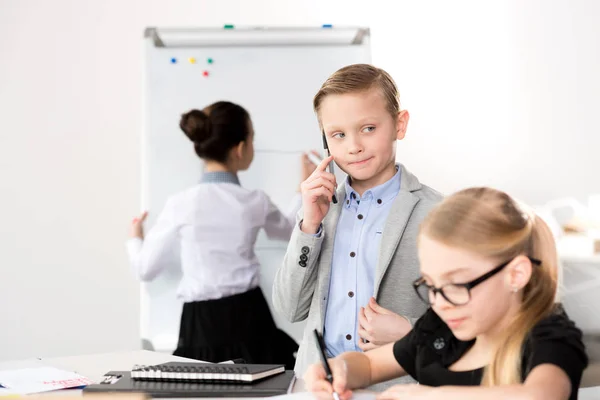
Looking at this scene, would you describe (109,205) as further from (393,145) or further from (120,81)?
(393,145)

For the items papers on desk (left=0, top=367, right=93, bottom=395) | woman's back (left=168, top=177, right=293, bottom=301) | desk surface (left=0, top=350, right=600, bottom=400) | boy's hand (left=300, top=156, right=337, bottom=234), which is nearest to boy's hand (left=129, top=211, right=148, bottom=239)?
woman's back (left=168, top=177, right=293, bottom=301)

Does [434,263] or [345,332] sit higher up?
[434,263]

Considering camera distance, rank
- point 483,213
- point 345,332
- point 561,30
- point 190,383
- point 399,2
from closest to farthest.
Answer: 1. point 483,213
2. point 190,383
3. point 345,332
4. point 561,30
5. point 399,2

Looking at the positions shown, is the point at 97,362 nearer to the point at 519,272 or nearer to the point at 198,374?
the point at 198,374

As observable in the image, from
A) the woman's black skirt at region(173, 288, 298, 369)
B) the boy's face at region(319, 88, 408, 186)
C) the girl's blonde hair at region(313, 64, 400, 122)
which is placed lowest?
the woman's black skirt at region(173, 288, 298, 369)

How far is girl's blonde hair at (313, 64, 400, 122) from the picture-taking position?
1498mm

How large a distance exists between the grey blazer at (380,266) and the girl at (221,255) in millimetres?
1139

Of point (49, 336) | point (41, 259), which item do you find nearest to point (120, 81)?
point (41, 259)

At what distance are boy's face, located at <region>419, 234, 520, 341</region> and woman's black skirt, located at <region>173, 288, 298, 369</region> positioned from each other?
172 cm

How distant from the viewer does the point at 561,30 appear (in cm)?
279

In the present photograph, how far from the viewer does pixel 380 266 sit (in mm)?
1465

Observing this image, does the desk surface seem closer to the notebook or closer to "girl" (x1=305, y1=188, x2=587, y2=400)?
the notebook

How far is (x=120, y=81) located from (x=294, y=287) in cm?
241

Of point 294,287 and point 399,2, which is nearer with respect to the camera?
point 294,287
